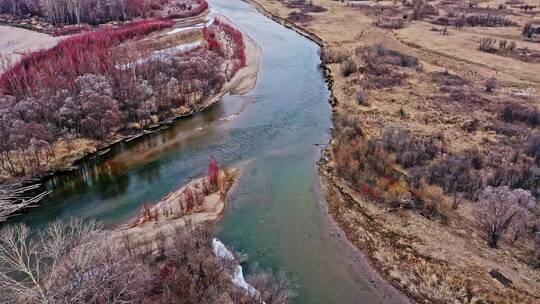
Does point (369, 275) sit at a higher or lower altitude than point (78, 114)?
lower

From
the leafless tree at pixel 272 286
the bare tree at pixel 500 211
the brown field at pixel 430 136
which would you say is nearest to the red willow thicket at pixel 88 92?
the brown field at pixel 430 136

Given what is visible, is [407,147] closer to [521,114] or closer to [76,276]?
[521,114]

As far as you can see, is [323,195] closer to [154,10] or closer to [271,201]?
[271,201]

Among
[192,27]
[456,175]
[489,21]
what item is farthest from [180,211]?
[489,21]

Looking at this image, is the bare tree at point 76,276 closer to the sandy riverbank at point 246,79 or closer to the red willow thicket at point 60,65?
the red willow thicket at point 60,65

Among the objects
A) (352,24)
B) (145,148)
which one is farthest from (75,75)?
(352,24)

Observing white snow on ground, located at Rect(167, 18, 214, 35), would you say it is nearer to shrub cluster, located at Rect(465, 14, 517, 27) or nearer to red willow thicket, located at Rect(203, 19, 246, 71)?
red willow thicket, located at Rect(203, 19, 246, 71)
